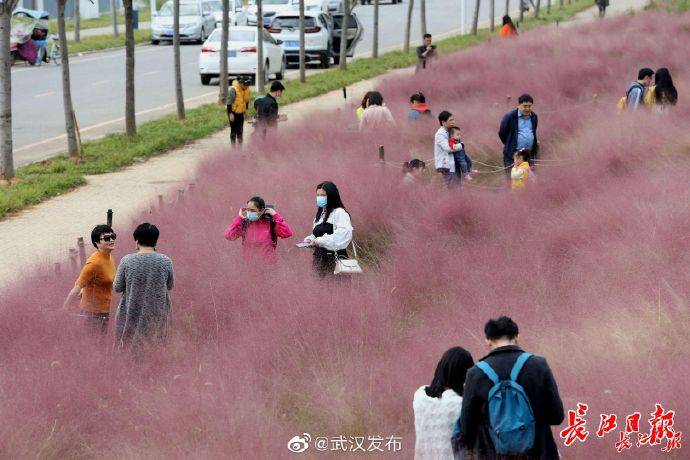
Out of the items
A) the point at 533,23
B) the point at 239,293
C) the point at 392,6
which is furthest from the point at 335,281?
the point at 392,6

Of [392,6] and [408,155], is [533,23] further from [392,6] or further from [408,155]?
[408,155]

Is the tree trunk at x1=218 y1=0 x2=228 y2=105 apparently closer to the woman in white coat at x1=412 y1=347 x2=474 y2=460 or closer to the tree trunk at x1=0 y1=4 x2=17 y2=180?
the tree trunk at x1=0 y1=4 x2=17 y2=180

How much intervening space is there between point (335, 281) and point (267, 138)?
28.6 ft

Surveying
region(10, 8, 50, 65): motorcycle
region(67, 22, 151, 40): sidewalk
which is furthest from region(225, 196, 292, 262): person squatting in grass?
region(67, 22, 151, 40): sidewalk

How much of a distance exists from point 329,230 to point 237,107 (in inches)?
385

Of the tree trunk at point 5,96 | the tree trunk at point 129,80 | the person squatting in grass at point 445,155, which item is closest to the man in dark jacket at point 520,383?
the person squatting in grass at point 445,155

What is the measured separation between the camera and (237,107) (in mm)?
20156

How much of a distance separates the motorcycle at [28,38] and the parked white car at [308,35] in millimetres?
7641

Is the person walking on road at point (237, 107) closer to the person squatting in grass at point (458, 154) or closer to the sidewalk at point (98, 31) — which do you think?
the person squatting in grass at point (458, 154)

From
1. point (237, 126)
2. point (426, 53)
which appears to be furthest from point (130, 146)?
point (426, 53)

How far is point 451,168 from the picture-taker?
47.8ft

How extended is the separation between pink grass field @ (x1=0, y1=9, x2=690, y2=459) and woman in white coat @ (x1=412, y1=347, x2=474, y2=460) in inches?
35.1

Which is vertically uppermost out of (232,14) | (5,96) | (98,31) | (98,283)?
(5,96)

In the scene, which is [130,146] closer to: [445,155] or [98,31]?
[445,155]
